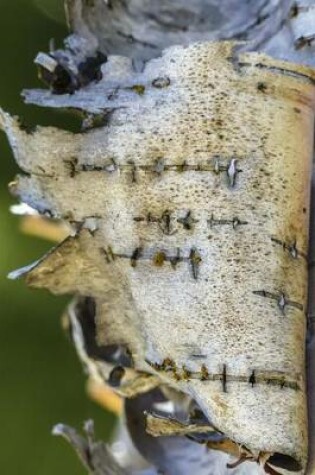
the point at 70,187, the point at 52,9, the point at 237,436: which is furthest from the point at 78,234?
the point at 52,9

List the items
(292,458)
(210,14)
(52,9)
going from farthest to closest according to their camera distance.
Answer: (52,9) < (210,14) < (292,458)

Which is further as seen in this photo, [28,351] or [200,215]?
[28,351]

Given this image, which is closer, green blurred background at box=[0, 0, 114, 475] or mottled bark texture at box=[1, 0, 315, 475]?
mottled bark texture at box=[1, 0, 315, 475]

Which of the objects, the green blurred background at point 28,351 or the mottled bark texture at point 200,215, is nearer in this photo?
the mottled bark texture at point 200,215

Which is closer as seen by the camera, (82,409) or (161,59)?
(161,59)

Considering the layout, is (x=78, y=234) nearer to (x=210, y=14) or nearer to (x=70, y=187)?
(x=70, y=187)
